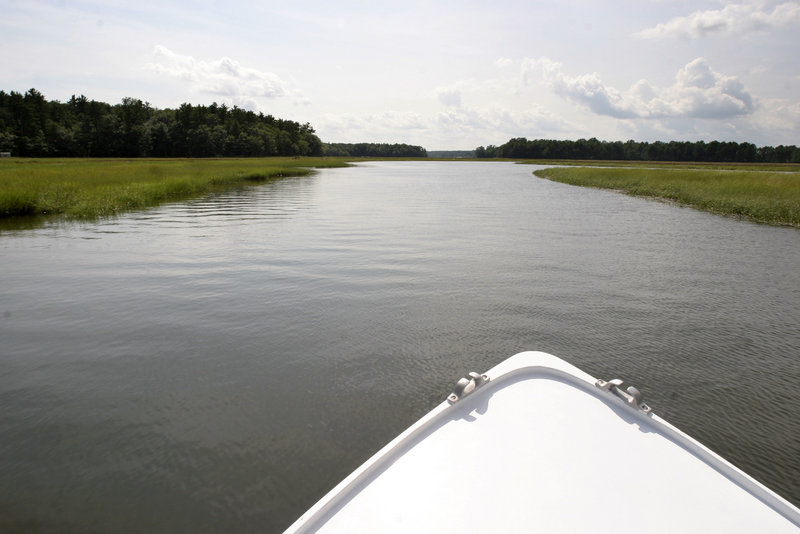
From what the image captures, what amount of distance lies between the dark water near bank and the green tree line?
340 feet

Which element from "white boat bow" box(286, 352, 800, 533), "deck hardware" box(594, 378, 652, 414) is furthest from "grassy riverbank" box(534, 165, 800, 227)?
"white boat bow" box(286, 352, 800, 533)

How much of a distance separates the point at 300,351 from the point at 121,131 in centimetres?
12706

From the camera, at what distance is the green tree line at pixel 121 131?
9588 centimetres

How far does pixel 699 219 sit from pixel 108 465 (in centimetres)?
2875

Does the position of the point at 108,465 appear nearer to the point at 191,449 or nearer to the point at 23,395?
the point at 191,449

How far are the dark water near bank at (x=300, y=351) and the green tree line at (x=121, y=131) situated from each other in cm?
10376

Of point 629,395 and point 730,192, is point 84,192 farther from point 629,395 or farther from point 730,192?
point 730,192

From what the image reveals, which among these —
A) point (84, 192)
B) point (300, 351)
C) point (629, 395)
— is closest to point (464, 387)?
point (629, 395)

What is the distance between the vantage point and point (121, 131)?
4375 inches

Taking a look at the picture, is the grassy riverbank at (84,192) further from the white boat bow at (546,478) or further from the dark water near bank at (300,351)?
the white boat bow at (546,478)

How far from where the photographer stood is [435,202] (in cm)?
3444

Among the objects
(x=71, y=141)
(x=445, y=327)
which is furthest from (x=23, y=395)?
(x=71, y=141)

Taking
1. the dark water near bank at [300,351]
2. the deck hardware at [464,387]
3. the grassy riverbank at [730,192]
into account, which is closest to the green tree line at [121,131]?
the dark water near bank at [300,351]

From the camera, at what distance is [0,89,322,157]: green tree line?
315 feet
